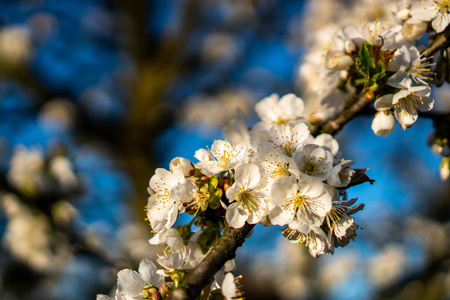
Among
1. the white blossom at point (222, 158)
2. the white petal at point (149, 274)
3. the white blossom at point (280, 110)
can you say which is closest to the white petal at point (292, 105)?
the white blossom at point (280, 110)

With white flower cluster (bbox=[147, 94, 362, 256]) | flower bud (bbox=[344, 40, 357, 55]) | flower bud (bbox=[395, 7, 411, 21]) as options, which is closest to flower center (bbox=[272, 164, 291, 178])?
white flower cluster (bbox=[147, 94, 362, 256])

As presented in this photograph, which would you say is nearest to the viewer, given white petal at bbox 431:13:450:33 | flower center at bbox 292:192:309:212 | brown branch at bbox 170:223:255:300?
brown branch at bbox 170:223:255:300

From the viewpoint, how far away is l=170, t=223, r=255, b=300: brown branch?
0.71m

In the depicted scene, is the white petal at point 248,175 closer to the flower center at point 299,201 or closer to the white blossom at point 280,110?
the flower center at point 299,201

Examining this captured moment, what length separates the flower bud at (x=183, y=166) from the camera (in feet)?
2.98

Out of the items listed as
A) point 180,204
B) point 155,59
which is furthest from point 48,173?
point 155,59

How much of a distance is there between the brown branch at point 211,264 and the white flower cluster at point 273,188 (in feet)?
0.09

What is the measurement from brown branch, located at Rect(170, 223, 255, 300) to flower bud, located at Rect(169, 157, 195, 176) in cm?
19

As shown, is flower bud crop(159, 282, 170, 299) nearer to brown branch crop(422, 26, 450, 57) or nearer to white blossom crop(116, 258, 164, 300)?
white blossom crop(116, 258, 164, 300)

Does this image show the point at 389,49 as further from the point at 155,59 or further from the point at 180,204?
the point at 155,59

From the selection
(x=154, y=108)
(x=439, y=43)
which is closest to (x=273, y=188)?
(x=439, y=43)

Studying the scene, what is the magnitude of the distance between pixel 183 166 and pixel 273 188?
0.25 metres

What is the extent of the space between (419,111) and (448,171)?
33 centimetres

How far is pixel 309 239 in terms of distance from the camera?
919mm
